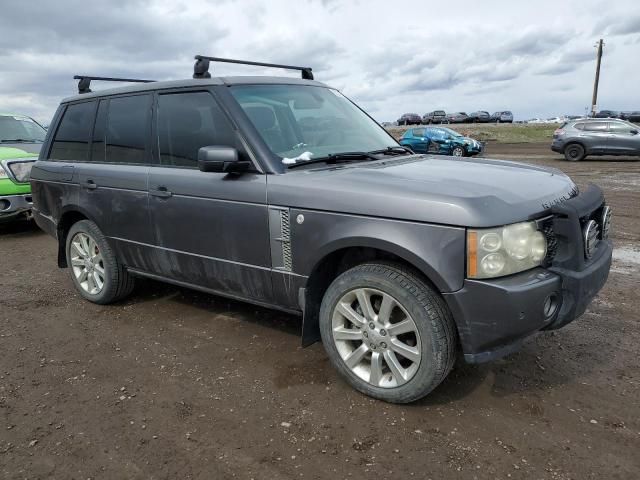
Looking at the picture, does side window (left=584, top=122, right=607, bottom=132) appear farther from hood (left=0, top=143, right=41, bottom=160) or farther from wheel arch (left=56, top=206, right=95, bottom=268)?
wheel arch (left=56, top=206, right=95, bottom=268)

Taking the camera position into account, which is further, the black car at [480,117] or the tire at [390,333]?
the black car at [480,117]

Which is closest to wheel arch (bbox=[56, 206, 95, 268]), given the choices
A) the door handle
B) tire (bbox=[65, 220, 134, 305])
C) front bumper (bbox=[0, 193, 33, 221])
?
Result: tire (bbox=[65, 220, 134, 305])

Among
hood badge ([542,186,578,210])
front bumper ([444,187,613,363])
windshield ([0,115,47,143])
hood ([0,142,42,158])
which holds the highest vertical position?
windshield ([0,115,47,143])

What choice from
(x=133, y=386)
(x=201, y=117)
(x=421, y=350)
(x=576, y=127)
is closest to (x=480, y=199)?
(x=421, y=350)

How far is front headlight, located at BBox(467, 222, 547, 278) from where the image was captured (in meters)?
2.59

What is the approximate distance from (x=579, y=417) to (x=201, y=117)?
3.04 m

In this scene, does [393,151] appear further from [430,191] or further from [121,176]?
[121,176]

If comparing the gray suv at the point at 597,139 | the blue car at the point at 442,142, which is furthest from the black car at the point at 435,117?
the gray suv at the point at 597,139

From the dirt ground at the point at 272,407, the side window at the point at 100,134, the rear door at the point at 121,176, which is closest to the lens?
the dirt ground at the point at 272,407

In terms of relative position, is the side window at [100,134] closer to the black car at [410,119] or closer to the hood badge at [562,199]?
the hood badge at [562,199]

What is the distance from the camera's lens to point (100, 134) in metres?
4.59

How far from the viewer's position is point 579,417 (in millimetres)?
2896

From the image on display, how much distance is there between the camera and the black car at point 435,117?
192 ft

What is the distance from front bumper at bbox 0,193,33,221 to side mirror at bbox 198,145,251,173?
5716mm
